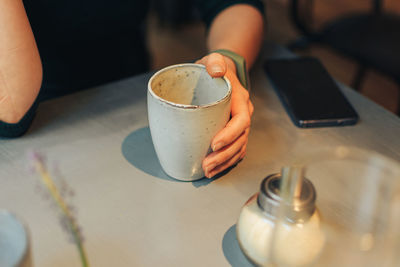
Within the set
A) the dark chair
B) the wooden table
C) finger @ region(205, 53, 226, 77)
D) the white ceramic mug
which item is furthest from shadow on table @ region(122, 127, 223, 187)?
the dark chair

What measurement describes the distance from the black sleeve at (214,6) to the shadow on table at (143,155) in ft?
1.05

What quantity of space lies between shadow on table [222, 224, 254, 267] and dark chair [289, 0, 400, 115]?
3.13 ft

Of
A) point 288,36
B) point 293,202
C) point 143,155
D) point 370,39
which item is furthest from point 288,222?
point 288,36

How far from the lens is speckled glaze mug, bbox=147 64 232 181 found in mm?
437

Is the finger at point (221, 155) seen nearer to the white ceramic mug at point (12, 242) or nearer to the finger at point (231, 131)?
the finger at point (231, 131)

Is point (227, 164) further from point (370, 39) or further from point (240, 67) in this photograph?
point (370, 39)

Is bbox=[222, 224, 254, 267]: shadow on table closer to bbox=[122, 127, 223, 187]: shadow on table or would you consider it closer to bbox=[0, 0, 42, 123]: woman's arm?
bbox=[122, 127, 223, 187]: shadow on table

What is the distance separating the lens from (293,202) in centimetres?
34

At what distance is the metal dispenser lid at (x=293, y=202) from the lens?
338 mm

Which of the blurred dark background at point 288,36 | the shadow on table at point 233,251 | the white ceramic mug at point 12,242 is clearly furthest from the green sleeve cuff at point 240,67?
the blurred dark background at point 288,36

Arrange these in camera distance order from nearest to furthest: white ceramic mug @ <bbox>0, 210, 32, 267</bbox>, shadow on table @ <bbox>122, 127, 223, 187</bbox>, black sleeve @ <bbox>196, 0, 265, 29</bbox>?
white ceramic mug @ <bbox>0, 210, 32, 267</bbox> < shadow on table @ <bbox>122, 127, 223, 187</bbox> < black sleeve @ <bbox>196, 0, 265, 29</bbox>

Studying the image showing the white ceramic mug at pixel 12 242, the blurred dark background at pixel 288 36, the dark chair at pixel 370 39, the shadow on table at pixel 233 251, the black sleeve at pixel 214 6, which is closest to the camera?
the white ceramic mug at pixel 12 242

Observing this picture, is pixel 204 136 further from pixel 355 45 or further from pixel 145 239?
pixel 355 45

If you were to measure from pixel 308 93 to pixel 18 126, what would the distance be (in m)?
0.44
